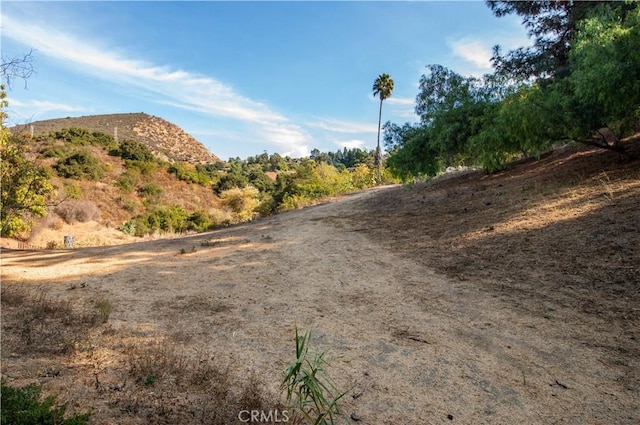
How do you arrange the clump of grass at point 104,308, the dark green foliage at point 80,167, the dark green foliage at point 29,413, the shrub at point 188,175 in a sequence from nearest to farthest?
the dark green foliage at point 29,413, the clump of grass at point 104,308, the dark green foliage at point 80,167, the shrub at point 188,175

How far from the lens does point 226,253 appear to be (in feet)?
34.6

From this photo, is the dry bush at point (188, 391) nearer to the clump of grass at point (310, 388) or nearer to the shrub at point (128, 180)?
the clump of grass at point (310, 388)

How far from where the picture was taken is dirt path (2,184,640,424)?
362 centimetres

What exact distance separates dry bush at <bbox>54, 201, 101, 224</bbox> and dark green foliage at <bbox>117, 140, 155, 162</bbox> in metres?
11.6

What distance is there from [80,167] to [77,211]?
26.4 feet

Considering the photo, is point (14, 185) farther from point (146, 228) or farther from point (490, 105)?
point (146, 228)

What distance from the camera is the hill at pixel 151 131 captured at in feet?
186

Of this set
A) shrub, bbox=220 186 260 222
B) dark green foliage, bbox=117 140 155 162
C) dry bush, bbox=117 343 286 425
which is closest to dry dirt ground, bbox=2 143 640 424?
dry bush, bbox=117 343 286 425

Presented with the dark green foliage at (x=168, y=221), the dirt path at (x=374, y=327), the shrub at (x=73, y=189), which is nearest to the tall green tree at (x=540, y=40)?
the dirt path at (x=374, y=327)

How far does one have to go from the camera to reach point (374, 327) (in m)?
5.43

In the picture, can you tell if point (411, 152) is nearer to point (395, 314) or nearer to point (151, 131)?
point (395, 314)

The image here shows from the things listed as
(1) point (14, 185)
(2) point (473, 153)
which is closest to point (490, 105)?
(2) point (473, 153)

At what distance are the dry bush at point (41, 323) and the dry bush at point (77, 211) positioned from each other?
892 inches

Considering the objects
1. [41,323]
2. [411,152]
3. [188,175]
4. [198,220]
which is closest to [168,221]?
[198,220]
